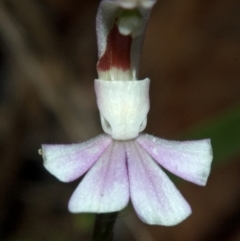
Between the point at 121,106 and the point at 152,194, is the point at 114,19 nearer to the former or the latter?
the point at 121,106

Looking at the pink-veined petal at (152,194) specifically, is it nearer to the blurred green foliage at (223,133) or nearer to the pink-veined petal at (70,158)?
the pink-veined petal at (70,158)

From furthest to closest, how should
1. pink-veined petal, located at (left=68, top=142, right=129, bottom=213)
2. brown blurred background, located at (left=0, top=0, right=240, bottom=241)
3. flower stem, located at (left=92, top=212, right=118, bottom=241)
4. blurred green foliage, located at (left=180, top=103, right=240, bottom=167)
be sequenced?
brown blurred background, located at (left=0, top=0, right=240, bottom=241)
blurred green foliage, located at (left=180, top=103, right=240, bottom=167)
flower stem, located at (left=92, top=212, right=118, bottom=241)
pink-veined petal, located at (left=68, top=142, right=129, bottom=213)

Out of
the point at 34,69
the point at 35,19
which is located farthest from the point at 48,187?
the point at 35,19

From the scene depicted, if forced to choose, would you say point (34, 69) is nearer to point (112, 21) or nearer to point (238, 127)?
point (238, 127)

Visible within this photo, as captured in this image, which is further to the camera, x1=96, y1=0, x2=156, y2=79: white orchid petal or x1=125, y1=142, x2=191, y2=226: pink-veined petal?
x1=96, y1=0, x2=156, y2=79: white orchid petal

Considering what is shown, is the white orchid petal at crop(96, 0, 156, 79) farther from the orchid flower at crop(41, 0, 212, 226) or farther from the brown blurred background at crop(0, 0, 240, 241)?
the brown blurred background at crop(0, 0, 240, 241)

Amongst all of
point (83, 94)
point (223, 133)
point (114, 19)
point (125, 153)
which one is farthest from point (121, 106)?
point (83, 94)

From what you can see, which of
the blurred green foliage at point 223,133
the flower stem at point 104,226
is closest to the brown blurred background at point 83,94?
the blurred green foliage at point 223,133

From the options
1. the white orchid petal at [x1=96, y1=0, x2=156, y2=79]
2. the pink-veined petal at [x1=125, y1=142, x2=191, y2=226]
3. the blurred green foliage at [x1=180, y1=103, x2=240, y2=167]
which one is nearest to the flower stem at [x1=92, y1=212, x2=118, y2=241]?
the pink-veined petal at [x1=125, y1=142, x2=191, y2=226]

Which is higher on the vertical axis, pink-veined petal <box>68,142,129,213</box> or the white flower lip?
the white flower lip
